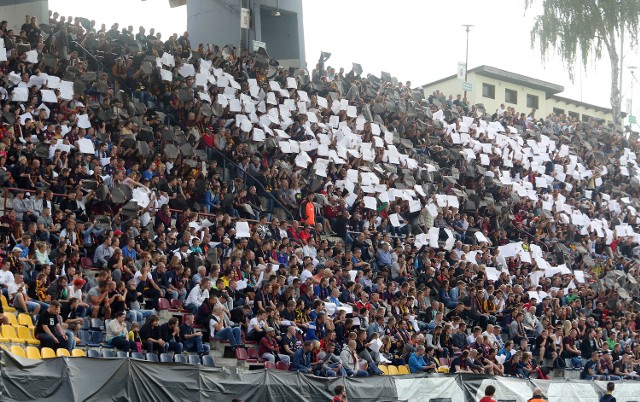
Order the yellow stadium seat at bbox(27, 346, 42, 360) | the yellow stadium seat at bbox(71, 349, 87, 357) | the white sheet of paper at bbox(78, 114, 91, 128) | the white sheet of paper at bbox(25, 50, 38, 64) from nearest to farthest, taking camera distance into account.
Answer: the yellow stadium seat at bbox(27, 346, 42, 360) → the yellow stadium seat at bbox(71, 349, 87, 357) → the white sheet of paper at bbox(78, 114, 91, 128) → the white sheet of paper at bbox(25, 50, 38, 64)

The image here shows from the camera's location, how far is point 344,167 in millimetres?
31125

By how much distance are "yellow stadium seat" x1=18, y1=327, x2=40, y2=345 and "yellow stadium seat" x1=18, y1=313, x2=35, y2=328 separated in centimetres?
23

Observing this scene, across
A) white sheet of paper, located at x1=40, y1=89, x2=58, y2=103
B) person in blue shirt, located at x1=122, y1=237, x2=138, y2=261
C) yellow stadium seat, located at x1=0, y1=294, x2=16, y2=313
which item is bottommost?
yellow stadium seat, located at x1=0, y1=294, x2=16, y2=313

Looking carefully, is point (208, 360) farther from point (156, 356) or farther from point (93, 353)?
point (93, 353)

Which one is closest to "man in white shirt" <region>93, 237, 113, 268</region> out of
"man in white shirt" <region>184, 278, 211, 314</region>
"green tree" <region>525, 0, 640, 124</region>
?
"man in white shirt" <region>184, 278, 211, 314</region>

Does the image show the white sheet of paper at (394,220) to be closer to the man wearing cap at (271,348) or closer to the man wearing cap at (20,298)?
the man wearing cap at (271,348)

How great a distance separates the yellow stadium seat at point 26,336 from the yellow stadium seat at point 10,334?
0.12 m

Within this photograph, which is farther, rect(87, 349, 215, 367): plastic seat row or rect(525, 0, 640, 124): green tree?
rect(525, 0, 640, 124): green tree

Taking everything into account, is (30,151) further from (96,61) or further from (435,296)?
(435,296)

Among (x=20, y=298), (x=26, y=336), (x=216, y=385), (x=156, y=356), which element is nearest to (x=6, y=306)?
(x=20, y=298)

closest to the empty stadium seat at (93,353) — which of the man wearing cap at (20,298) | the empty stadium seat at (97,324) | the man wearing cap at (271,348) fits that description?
the empty stadium seat at (97,324)

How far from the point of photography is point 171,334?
19359mm

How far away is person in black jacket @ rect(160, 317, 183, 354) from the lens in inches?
757

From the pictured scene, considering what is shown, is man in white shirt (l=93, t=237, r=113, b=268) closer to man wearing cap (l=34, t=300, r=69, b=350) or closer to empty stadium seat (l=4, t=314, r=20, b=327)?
empty stadium seat (l=4, t=314, r=20, b=327)
